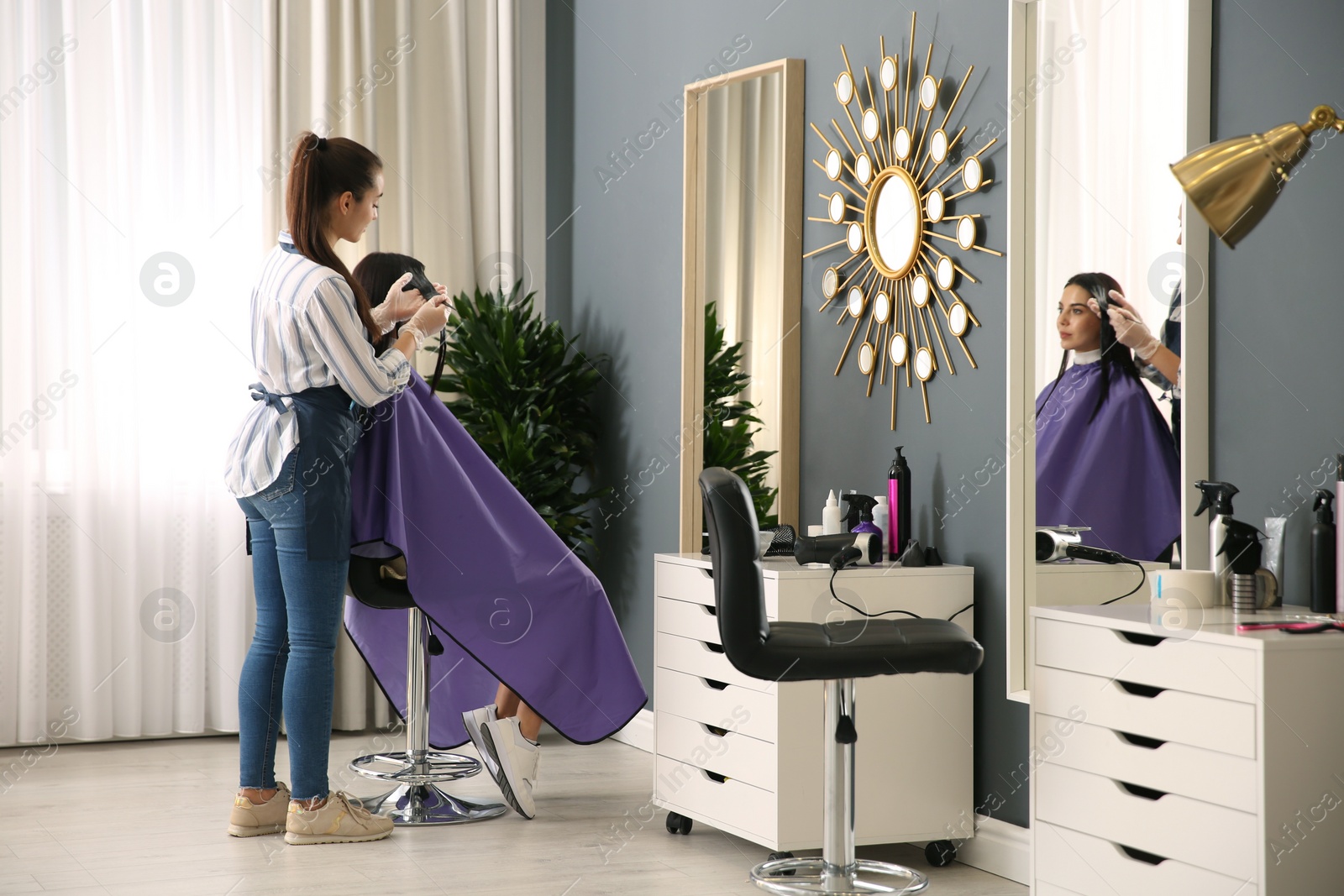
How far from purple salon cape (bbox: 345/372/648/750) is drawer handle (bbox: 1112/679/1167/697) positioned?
142 cm

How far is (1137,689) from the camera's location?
2.22 metres

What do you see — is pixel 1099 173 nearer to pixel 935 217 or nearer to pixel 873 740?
pixel 935 217

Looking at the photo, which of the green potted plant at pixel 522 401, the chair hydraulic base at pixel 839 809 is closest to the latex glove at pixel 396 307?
the green potted plant at pixel 522 401

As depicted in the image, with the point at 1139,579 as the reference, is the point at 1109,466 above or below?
above

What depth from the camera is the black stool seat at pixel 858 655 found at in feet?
7.38

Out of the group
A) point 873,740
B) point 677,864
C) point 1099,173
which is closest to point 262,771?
point 677,864

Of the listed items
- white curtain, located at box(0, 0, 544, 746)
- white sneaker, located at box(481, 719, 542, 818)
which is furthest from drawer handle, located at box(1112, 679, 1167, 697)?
white curtain, located at box(0, 0, 544, 746)

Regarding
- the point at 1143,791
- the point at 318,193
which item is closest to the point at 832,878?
the point at 1143,791

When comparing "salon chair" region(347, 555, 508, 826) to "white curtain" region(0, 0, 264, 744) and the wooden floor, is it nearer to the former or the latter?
the wooden floor

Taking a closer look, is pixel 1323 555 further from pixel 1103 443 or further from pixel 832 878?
pixel 832 878

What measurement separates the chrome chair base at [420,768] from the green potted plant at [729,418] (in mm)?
979

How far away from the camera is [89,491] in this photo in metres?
4.05

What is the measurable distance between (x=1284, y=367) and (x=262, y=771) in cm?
227

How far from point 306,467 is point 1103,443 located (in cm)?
163
